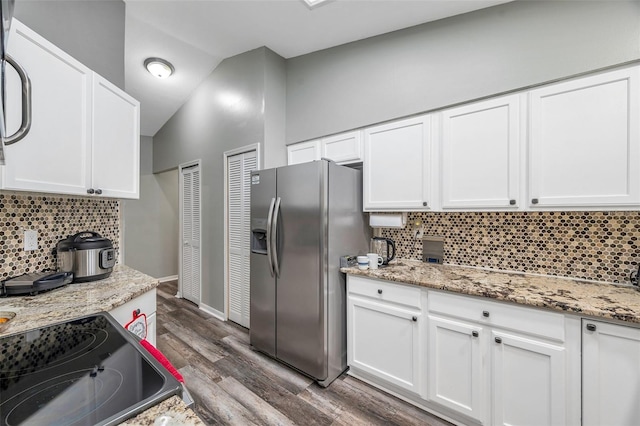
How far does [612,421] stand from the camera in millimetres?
1199

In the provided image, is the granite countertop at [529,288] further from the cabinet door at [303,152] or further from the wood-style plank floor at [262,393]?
the cabinet door at [303,152]

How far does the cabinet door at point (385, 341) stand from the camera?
5.74ft

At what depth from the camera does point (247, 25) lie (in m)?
2.47

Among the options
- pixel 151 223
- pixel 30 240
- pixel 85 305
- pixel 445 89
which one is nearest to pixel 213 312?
pixel 30 240

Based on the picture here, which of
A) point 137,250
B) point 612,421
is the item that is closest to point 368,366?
point 612,421

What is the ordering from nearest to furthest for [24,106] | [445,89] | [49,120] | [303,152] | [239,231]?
[24,106] → [49,120] → [445,89] → [303,152] → [239,231]

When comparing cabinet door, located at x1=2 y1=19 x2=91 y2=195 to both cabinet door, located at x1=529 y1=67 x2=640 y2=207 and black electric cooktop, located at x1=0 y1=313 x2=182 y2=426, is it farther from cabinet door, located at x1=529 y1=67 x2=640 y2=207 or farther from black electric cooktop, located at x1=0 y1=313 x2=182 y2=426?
cabinet door, located at x1=529 y1=67 x2=640 y2=207

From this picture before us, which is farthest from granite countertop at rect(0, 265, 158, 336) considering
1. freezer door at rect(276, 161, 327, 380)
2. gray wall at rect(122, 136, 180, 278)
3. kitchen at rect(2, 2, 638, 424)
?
gray wall at rect(122, 136, 180, 278)

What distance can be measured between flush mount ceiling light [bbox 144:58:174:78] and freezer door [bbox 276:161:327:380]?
2.40 metres

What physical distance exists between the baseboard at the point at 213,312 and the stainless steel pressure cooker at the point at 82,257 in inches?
72.0

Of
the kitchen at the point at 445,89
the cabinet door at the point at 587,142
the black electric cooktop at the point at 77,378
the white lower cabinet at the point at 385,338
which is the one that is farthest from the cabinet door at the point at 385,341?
the black electric cooktop at the point at 77,378

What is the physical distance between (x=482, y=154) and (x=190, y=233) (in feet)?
12.5

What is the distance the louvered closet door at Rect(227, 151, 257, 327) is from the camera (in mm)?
2941

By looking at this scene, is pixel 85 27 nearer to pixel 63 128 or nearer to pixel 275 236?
pixel 63 128
